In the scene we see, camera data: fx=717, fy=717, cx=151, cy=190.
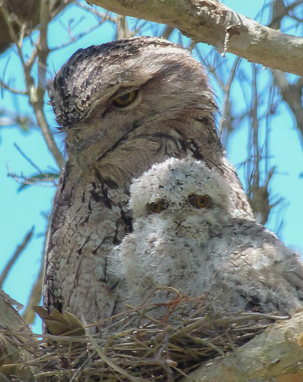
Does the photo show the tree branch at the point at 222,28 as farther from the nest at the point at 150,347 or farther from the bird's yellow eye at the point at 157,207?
the nest at the point at 150,347

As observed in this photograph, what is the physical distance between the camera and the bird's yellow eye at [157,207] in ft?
10.2

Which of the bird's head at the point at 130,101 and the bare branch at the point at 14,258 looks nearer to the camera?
the bird's head at the point at 130,101

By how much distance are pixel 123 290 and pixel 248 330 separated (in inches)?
29.1

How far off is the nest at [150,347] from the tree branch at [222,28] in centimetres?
107

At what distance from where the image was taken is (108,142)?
323 cm

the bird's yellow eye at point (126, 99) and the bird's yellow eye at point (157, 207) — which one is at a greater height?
the bird's yellow eye at point (126, 99)

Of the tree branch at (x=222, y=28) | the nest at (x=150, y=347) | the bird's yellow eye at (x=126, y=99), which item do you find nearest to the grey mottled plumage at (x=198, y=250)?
the nest at (x=150, y=347)

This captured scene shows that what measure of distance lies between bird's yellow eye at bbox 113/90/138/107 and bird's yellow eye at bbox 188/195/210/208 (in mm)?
542

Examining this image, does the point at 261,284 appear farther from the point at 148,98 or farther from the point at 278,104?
the point at 278,104

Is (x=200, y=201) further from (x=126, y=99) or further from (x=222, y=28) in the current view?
(x=222, y=28)

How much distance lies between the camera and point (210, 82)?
359 centimetres

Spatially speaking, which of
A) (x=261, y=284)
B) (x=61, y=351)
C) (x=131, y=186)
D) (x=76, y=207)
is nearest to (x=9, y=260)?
(x=76, y=207)

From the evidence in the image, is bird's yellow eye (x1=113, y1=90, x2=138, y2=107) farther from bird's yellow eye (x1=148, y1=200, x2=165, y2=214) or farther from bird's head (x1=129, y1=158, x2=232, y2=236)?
bird's yellow eye (x1=148, y1=200, x2=165, y2=214)

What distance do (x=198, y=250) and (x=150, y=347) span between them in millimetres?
526
